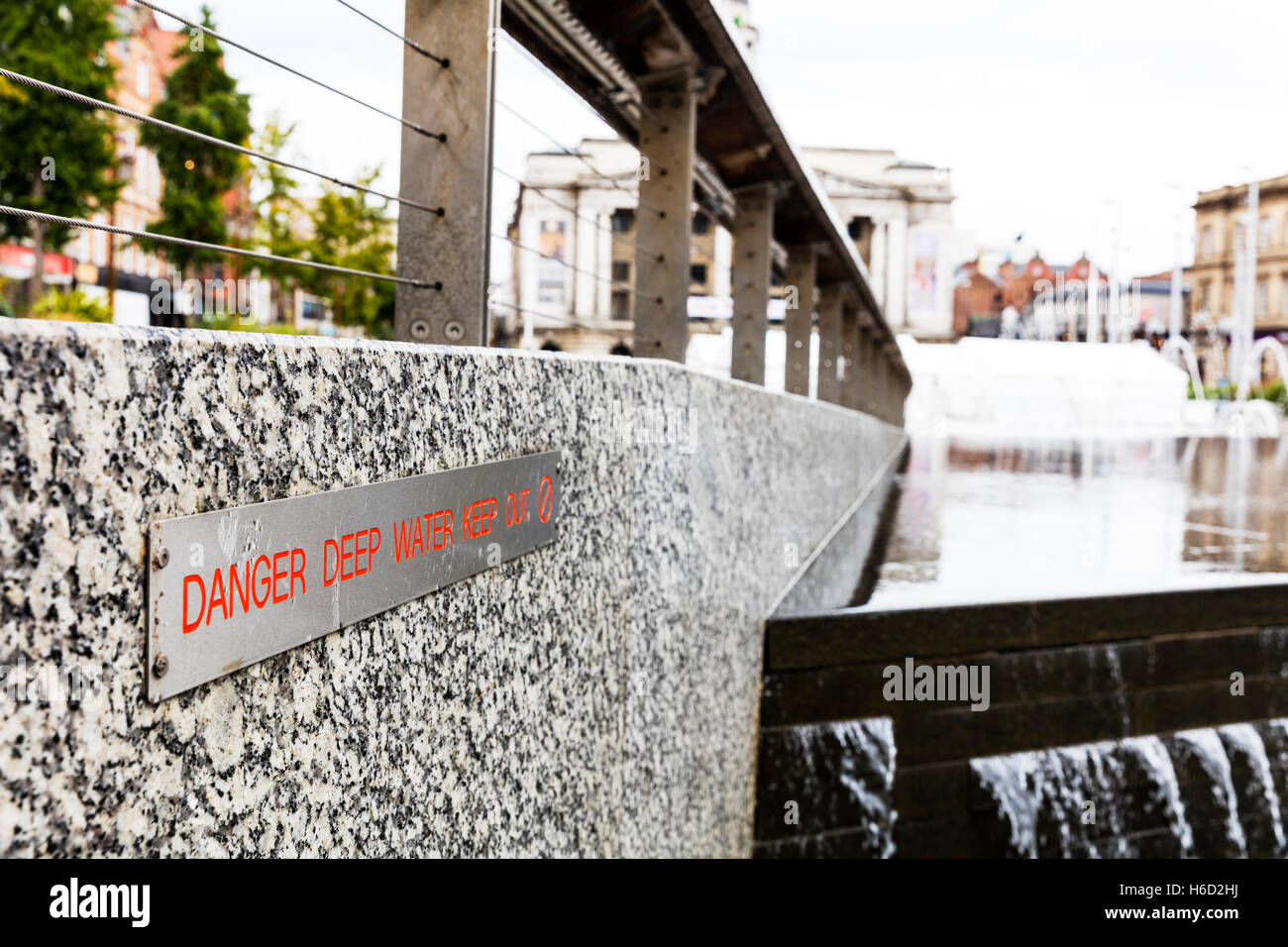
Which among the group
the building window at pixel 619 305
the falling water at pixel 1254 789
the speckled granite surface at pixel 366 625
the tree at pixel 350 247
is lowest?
the falling water at pixel 1254 789

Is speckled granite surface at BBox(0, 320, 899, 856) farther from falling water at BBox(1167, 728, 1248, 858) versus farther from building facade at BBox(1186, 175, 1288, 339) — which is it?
building facade at BBox(1186, 175, 1288, 339)

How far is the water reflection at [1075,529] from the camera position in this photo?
464 centimetres

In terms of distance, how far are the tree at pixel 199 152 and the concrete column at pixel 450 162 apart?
3255 centimetres

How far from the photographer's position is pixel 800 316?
5609 millimetres

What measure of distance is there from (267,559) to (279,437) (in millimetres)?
132

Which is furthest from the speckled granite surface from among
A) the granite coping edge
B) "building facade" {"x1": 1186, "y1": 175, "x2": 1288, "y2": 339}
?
"building facade" {"x1": 1186, "y1": 175, "x2": 1288, "y2": 339}

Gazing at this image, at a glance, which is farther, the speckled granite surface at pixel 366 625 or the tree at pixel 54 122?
the tree at pixel 54 122

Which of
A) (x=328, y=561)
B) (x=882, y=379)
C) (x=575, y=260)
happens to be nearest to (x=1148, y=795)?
(x=328, y=561)

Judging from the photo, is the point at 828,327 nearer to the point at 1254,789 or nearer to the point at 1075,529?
the point at 1075,529

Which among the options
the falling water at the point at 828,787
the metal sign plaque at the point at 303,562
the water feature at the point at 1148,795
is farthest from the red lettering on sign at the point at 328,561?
the water feature at the point at 1148,795

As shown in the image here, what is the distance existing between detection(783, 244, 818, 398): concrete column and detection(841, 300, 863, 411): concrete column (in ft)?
7.75

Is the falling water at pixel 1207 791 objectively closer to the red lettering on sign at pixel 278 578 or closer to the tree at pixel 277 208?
the red lettering on sign at pixel 278 578

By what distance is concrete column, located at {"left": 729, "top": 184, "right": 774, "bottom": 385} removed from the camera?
14.2 ft

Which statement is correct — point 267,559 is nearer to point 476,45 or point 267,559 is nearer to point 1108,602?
point 476,45
